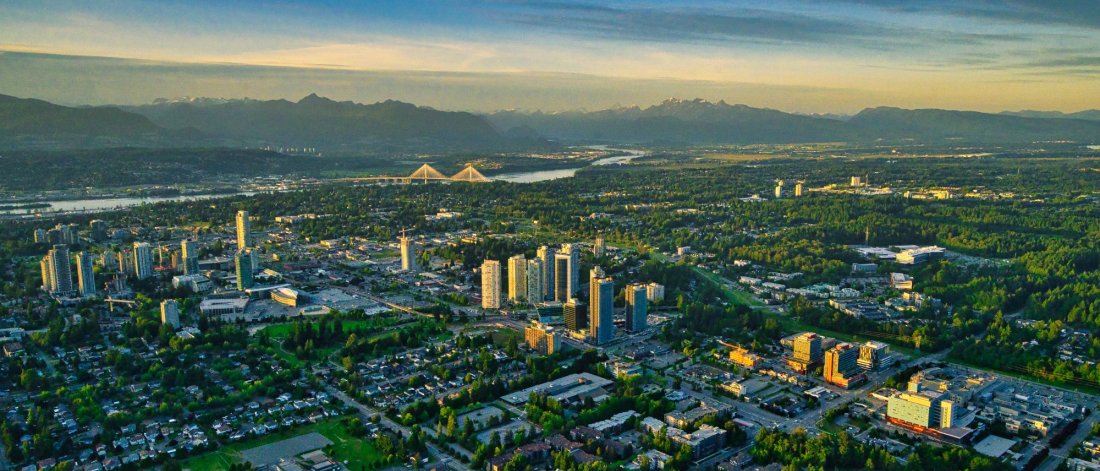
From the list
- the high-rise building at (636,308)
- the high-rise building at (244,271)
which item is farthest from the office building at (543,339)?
the high-rise building at (244,271)

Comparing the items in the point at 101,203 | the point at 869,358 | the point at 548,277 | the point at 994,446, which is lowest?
the point at 994,446

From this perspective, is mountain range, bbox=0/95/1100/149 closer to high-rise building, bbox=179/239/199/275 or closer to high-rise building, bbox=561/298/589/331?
high-rise building, bbox=179/239/199/275

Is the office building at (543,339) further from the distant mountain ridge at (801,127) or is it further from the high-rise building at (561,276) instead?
the distant mountain ridge at (801,127)

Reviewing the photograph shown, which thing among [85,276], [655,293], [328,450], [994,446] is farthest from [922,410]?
[85,276]

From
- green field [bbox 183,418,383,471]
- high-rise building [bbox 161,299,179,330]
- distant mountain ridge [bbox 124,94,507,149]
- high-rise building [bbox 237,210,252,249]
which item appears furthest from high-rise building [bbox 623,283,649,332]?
distant mountain ridge [bbox 124,94,507,149]

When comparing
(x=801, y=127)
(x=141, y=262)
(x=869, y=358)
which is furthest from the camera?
(x=801, y=127)

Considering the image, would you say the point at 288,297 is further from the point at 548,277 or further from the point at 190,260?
the point at 548,277
